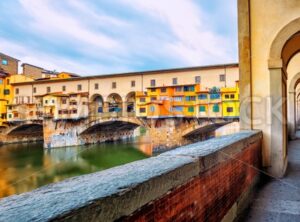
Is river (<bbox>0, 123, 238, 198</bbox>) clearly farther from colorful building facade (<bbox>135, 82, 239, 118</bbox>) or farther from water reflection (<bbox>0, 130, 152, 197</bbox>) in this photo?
colorful building facade (<bbox>135, 82, 239, 118</bbox>)

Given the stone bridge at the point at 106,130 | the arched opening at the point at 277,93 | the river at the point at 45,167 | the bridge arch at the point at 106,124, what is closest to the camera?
the arched opening at the point at 277,93

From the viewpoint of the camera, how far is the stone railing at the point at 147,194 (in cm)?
96

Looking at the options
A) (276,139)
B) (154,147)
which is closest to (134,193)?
(276,139)

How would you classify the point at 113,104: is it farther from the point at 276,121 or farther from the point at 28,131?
the point at 276,121

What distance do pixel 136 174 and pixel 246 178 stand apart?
2.34 metres

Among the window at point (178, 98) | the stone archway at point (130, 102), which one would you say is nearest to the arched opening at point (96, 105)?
the stone archway at point (130, 102)

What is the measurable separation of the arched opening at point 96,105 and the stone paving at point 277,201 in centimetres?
2662

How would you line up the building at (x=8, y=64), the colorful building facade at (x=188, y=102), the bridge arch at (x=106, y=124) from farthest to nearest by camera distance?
the building at (x=8, y=64) → the bridge arch at (x=106, y=124) → the colorful building facade at (x=188, y=102)

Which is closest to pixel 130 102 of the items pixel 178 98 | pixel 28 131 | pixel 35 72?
pixel 178 98

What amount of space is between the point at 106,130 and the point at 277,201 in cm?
3152

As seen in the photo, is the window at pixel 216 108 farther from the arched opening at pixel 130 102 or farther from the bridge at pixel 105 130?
the arched opening at pixel 130 102

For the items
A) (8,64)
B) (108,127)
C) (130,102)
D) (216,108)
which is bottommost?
(108,127)

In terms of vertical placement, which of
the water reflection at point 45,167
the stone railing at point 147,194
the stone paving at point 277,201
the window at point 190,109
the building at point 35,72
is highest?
the building at point 35,72

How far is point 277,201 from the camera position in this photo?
127 inches
